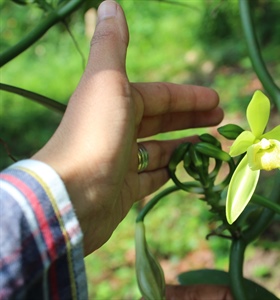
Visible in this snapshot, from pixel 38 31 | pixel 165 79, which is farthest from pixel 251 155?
pixel 165 79

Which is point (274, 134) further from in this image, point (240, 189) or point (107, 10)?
point (107, 10)

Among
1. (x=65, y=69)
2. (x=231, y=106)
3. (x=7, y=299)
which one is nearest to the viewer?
(x=7, y=299)

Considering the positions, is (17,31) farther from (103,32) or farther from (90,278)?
(103,32)

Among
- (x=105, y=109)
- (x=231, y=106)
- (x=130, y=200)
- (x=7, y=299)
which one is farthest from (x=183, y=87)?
(x=231, y=106)

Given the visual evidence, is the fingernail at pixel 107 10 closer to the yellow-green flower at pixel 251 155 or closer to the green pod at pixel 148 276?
the yellow-green flower at pixel 251 155

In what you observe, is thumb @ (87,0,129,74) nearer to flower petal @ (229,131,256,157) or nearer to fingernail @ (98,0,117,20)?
fingernail @ (98,0,117,20)
